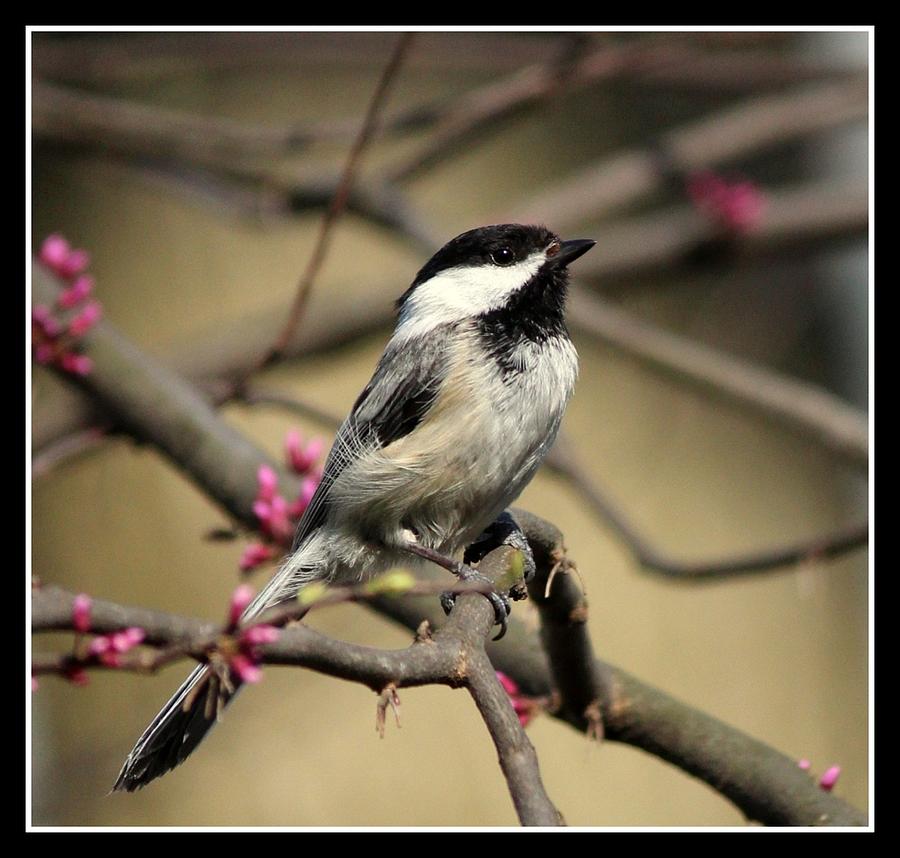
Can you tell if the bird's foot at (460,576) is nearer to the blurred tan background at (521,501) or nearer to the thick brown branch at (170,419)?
the thick brown branch at (170,419)

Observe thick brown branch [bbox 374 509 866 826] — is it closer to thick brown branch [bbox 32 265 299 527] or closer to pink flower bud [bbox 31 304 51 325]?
thick brown branch [bbox 32 265 299 527]

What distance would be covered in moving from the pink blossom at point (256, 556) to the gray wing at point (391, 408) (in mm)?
100

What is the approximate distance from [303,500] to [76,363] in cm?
64

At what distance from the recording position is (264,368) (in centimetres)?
290

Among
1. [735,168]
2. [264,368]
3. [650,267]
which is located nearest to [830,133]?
[735,168]

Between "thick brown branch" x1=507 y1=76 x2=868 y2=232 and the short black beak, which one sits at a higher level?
"thick brown branch" x1=507 y1=76 x2=868 y2=232

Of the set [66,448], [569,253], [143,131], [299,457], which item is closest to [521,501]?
[299,457]


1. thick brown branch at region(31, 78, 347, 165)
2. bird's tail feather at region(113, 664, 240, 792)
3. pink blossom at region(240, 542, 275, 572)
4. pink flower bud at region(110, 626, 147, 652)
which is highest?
thick brown branch at region(31, 78, 347, 165)

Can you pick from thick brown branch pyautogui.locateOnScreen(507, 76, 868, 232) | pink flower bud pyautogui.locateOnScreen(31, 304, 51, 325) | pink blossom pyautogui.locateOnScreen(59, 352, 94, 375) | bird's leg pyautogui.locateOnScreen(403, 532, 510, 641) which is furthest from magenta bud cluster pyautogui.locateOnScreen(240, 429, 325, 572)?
thick brown branch pyautogui.locateOnScreen(507, 76, 868, 232)

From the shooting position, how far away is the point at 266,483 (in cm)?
254

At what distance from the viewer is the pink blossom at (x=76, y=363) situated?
2652mm

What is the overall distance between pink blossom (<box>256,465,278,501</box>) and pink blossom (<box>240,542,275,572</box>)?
12 centimetres

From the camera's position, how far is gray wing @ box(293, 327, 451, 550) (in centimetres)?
241

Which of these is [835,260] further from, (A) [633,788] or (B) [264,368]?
(B) [264,368]
